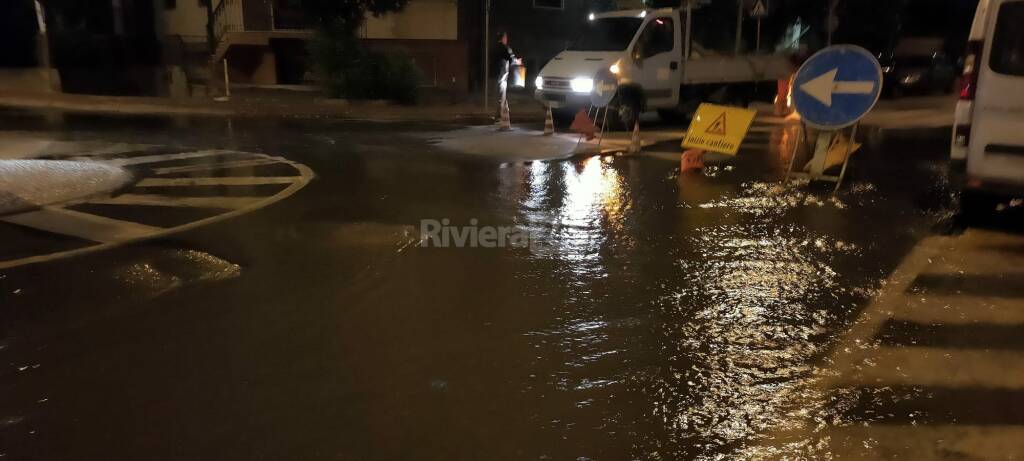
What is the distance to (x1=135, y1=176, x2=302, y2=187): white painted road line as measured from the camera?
35.9 ft

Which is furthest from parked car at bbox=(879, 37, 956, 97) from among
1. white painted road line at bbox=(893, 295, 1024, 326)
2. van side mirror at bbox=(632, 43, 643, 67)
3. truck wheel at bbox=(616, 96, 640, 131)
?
white painted road line at bbox=(893, 295, 1024, 326)

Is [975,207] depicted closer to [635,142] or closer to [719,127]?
[719,127]

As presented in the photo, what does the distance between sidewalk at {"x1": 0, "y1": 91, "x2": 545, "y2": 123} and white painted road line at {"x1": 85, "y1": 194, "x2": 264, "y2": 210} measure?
1061 centimetres

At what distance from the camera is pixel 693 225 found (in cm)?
861

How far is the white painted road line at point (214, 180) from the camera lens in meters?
10.9

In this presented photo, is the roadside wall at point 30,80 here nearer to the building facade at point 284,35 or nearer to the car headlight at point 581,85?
the building facade at point 284,35

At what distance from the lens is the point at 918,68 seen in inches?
1096

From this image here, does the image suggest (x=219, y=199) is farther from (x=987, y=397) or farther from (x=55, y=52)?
(x=55, y=52)

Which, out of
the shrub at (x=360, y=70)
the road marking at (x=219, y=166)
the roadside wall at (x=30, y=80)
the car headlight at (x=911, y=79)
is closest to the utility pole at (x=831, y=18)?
the car headlight at (x=911, y=79)

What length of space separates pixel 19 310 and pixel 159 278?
105cm

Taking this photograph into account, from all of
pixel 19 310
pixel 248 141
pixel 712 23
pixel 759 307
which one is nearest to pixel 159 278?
pixel 19 310

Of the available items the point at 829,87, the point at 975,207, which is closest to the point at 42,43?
the point at 829,87

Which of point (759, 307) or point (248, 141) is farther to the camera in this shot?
point (248, 141)

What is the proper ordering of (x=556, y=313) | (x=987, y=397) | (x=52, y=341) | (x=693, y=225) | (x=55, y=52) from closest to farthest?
1. (x=987, y=397)
2. (x=52, y=341)
3. (x=556, y=313)
4. (x=693, y=225)
5. (x=55, y=52)
